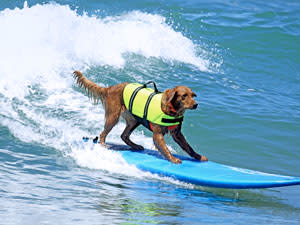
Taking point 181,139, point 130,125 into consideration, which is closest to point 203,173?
point 181,139

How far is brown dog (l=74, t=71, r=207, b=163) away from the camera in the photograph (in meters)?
7.07

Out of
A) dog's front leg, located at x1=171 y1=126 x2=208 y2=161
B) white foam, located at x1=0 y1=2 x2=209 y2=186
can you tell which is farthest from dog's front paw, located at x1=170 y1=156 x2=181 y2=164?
white foam, located at x1=0 y1=2 x2=209 y2=186

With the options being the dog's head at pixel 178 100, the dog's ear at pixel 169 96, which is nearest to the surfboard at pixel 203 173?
the dog's head at pixel 178 100

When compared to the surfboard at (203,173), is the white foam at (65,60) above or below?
above

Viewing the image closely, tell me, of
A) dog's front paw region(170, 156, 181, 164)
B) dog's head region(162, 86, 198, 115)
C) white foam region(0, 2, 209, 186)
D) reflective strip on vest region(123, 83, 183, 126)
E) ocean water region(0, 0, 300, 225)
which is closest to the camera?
ocean water region(0, 0, 300, 225)

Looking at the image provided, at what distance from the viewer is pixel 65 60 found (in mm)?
12648

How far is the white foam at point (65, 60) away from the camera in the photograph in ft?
29.1

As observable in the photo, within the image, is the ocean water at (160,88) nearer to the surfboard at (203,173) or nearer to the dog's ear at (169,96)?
the surfboard at (203,173)

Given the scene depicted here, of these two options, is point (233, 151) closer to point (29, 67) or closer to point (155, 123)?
point (155, 123)

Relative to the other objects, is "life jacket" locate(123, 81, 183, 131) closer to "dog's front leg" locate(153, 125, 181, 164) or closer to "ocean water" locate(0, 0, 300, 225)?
"dog's front leg" locate(153, 125, 181, 164)

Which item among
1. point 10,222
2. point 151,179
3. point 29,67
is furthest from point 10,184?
point 29,67

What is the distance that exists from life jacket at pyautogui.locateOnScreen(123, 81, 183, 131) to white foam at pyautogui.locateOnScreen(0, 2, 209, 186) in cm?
72

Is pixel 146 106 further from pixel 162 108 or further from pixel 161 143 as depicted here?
pixel 161 143

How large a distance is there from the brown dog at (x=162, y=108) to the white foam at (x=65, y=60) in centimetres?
49
